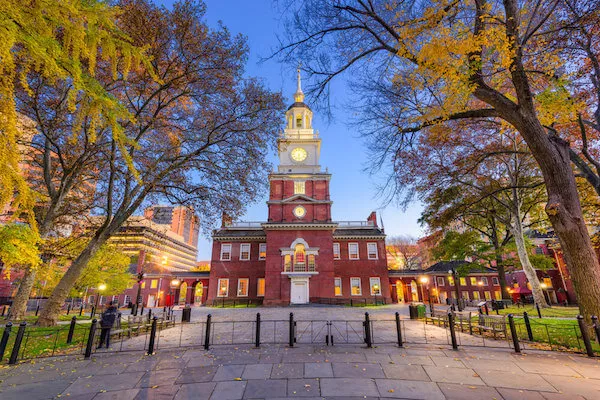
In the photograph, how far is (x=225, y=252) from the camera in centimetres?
3375

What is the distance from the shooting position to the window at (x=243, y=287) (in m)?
32.2

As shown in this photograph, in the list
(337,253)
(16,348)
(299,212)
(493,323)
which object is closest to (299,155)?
(299,212)

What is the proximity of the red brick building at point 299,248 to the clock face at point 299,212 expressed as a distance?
12cm

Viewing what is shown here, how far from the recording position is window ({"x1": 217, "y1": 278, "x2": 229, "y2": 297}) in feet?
105

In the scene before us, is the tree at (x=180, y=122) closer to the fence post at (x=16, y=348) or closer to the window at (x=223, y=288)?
the fence post at (x=16, y=348)

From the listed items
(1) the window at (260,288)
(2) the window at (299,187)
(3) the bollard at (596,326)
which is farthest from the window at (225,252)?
(3) the bollard at (596,326)

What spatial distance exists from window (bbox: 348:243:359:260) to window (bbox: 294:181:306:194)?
377 inches

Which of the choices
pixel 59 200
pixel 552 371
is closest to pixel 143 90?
pixel 59 200

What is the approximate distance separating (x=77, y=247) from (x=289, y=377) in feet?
61.1

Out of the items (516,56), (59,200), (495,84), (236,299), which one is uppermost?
(495,84)

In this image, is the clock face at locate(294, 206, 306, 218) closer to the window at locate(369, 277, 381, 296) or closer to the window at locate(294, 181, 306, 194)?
the window at locate(294, 181, 306, 194)

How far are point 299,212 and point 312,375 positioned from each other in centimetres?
2654

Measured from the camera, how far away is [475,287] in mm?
39750

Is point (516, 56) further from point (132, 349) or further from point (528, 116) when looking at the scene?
point (132, 349)
